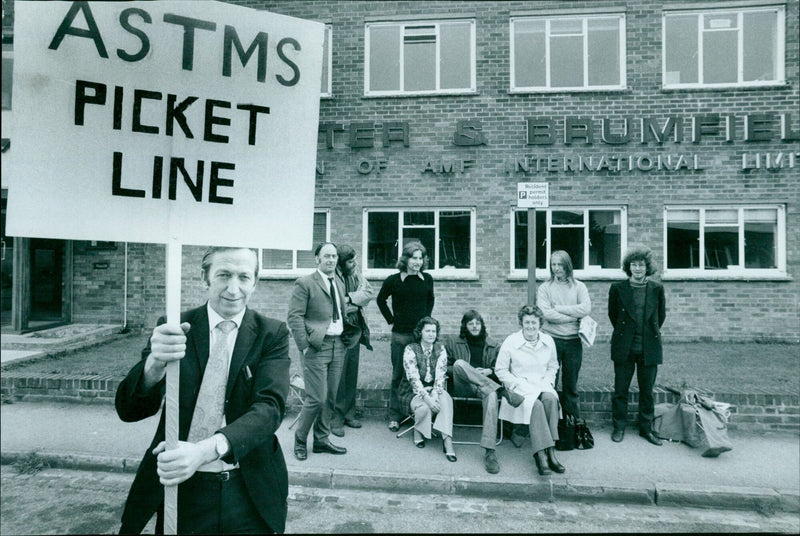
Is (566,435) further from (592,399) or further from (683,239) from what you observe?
(683,239)

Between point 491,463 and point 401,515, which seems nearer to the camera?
point 401,515

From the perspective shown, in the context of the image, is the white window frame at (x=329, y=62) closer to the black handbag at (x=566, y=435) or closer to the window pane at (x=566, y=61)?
the window pane at (x=566, y=61)

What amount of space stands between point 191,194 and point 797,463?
18.7ft

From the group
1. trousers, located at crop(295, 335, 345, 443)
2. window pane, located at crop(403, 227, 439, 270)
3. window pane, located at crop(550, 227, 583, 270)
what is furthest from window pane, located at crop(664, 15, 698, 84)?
trousers, located at crop(295, 335, 345, 443)

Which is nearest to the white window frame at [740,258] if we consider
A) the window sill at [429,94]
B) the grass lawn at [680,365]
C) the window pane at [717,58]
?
the grass lawn at [680,365]

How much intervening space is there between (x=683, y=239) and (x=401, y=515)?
8.70 meters

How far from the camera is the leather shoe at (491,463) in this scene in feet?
15.1

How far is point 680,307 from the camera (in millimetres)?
9938

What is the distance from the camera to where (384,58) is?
35.2 feet

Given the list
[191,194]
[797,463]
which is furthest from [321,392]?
[797,463]

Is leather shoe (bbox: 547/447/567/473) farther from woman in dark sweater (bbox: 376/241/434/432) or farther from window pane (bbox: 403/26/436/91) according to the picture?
window pane (bbox: 403/26/436/91)

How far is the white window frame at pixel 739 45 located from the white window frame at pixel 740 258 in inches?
92.0

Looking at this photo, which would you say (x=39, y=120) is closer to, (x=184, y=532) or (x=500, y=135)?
(x=184, y=532)

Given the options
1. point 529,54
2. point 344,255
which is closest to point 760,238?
point 529,54
